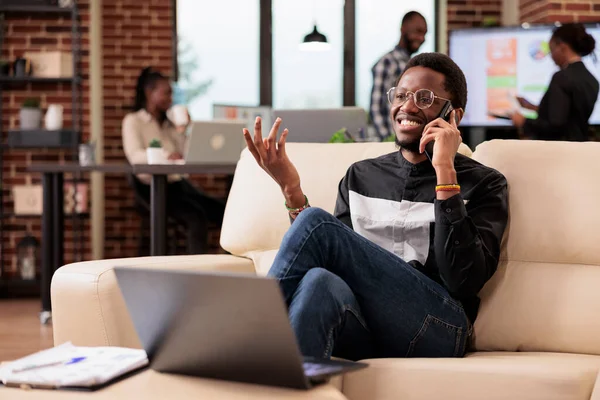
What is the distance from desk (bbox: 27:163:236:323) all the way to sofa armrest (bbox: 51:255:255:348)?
2010mm

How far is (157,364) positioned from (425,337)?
0.72 metres

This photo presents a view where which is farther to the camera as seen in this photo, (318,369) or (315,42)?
(315,42)

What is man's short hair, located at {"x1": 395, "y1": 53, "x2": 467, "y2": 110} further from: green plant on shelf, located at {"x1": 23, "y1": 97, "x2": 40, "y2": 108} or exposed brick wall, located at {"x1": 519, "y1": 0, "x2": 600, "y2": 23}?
green plant on shelf, located at {"x1": 23, "y1": 97, "x2": 40, "y2": 108}

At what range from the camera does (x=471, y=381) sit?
178 centimetres

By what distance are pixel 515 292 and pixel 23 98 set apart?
450 centimetres

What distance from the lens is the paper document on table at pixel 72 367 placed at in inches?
53.9

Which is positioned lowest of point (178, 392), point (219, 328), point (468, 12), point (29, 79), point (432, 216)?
point (178, 392)

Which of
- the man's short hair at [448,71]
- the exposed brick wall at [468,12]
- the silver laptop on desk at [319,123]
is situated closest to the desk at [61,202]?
the silver laptop on desk at [319,123]

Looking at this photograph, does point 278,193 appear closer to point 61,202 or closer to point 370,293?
point 370,293

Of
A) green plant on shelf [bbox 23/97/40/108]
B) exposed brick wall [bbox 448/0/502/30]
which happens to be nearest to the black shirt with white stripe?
green plant on shelf [bbox 23/97/40/108]

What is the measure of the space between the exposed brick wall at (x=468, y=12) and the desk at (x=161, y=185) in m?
3.37

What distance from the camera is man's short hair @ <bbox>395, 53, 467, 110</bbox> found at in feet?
7.33

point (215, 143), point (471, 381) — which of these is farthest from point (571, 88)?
point (471, 381)

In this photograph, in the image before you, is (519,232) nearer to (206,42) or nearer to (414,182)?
(414,182)
